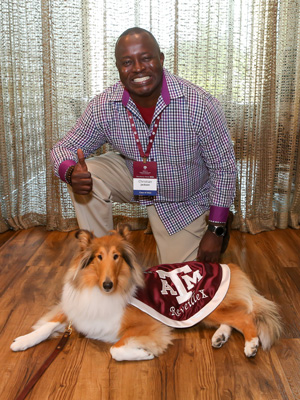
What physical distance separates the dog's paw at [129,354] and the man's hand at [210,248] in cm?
73

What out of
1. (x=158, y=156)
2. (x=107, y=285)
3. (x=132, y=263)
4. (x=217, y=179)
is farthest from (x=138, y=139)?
(x=107, y=285)

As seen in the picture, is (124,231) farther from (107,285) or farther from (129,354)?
(129,354)

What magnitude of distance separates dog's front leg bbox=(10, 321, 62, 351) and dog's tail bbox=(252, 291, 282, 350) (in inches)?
37.0

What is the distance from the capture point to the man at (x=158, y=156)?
2482 millimetres

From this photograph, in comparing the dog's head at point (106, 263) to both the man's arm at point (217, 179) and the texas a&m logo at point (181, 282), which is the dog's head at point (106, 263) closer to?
the texas a&m logo at point (181, 282)

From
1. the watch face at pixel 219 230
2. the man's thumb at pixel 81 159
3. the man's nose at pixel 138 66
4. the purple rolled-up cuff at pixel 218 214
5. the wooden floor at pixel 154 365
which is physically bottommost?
the wooden floor at pixel 154 365

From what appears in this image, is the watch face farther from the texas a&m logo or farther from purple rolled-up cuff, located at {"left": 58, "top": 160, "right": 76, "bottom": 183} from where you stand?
purple rolled-up cuff, located at {"left": 58, "top": 160, "right": 76, "bottom": 183}

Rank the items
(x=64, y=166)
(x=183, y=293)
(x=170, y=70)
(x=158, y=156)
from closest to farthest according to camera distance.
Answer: (x=183, y=293)
(x=64, y=166)
(x=158, y=156)
(x=170, y=70)

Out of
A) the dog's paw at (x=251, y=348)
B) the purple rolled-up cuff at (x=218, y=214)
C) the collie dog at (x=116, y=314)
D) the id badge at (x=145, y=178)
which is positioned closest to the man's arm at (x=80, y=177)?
the id badge at (x=145, y=178)

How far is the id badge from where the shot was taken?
266 cm

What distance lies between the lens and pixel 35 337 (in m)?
2.11

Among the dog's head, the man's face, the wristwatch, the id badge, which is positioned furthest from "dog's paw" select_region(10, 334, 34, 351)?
the man's face

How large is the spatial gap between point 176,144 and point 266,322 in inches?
42.2

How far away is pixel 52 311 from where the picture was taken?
227cm
